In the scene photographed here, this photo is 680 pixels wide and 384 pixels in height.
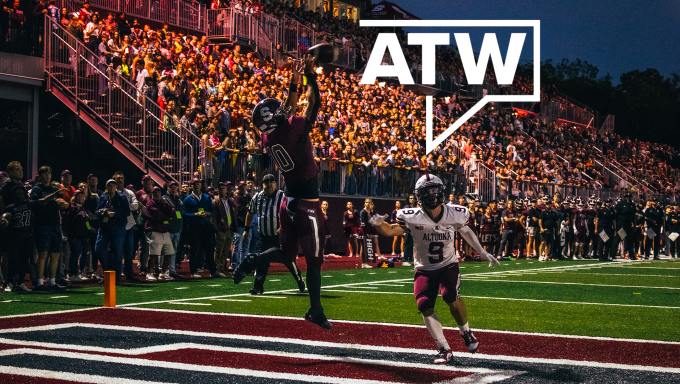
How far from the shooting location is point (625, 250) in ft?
91.1

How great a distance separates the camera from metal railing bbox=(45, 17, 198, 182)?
1875 cm

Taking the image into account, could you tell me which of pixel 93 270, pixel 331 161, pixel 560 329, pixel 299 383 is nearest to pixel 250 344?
pixel 299 383

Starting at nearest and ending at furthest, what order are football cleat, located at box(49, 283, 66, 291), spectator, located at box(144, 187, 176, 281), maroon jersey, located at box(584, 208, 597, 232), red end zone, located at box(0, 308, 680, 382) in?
1. red end zone, located at box(0, 308, 680, 382)
2. football cleat, located at box(49, 283, 66, 291)
3. spectator, located at box(144, 187, 176, 281)
4. maroon jersey, located at box(584, 208, 597, 232)

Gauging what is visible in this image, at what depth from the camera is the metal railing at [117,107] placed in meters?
18.8

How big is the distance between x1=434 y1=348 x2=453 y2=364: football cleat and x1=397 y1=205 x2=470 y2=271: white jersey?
720 mm

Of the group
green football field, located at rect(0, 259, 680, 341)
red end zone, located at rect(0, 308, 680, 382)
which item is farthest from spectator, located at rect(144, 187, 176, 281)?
red end zone, located at rect(0, 308, 680, 382)

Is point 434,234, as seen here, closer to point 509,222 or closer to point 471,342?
point 471,342

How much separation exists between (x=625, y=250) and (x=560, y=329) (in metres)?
20.0

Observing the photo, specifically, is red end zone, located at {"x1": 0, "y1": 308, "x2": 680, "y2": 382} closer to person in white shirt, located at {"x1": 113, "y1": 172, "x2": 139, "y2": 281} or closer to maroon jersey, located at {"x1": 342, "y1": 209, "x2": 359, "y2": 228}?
person in white shirt, located at {"x1": 113, "y1": 172, "x2": 139, "y2": 281}

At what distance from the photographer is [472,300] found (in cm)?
1236

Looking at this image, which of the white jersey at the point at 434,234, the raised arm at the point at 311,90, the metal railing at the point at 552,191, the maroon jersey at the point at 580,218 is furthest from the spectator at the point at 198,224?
the metal railing at the point at 552,191

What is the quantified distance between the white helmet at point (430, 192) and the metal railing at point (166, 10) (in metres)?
20.9

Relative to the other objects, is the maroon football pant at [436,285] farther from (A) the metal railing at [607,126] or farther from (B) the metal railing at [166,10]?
(A) the metal railing at [607,126]

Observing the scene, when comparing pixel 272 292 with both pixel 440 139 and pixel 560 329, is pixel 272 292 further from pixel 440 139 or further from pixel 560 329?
pixel 440 139
